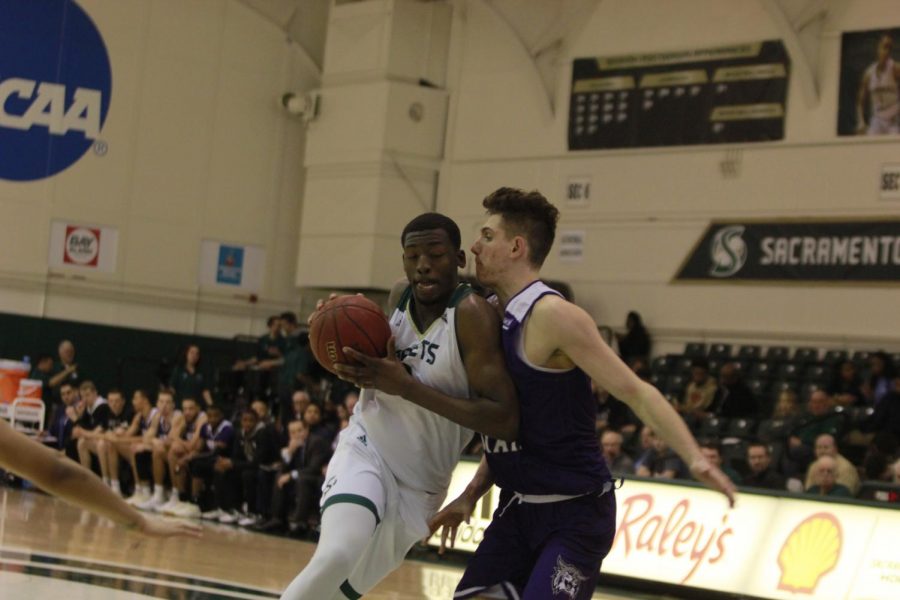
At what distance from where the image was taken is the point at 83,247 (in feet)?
69.3

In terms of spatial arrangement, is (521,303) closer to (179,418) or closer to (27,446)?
(27,446)

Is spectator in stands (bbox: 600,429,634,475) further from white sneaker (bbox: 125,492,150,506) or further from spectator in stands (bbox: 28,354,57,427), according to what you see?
spectator in stands (bbox: 28,354,57,427)

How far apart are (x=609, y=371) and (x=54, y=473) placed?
2.03m

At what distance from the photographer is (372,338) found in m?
4.94

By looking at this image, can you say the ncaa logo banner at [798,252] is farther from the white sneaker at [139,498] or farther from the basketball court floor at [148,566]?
the white sneaker at [139,498]

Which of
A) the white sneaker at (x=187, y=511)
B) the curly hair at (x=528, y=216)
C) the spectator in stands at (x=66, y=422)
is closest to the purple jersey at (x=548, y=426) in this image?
the curly hair at (x=528, y=216)

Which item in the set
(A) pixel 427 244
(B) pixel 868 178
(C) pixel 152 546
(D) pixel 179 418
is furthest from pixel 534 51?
(A) pixel 427 244

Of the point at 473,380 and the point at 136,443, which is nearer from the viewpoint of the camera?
the point at 473,380

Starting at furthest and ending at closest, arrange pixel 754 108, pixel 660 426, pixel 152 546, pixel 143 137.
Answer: pixel 143 137 < pixel 754 108 < pixel 152 546 < pixel 660 426

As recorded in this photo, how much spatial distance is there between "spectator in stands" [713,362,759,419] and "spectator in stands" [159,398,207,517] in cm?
595

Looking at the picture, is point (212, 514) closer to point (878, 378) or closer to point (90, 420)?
point (90, 420)

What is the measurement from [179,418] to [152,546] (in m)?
4.79

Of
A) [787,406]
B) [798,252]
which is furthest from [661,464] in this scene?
[798,252]

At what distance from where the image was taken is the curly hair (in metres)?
4.87
